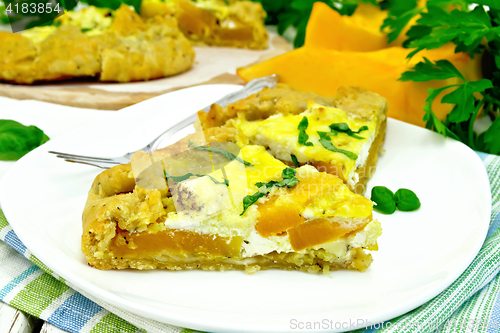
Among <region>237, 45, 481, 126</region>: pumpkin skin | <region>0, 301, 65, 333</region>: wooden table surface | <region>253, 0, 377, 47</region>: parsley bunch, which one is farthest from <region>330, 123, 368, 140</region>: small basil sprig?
<region>253, 0, 377, 47</region>: parsley bunch

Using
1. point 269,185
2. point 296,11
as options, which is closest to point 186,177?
point 269,185

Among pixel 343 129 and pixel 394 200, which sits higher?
pixel 343 129

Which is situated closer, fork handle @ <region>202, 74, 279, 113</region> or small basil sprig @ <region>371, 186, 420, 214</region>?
small basil sprig @ <region>371, 186, 420, 214</region>

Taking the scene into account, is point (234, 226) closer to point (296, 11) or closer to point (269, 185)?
point (269, 185)

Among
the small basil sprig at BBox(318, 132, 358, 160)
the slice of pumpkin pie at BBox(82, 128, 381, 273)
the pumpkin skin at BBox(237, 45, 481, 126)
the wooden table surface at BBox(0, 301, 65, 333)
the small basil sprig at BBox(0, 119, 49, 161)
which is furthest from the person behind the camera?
the pumpkin skin at BBox(237, 45, 481, 126)

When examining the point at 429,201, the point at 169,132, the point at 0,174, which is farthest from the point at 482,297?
the point at 0,174

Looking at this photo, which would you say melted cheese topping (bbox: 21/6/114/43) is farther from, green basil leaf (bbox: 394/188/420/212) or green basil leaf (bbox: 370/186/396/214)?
green basil leaf (bbox: 394/188/420/212)

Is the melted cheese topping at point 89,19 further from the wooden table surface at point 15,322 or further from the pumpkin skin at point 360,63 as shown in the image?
the wooden table surface at point 15,322

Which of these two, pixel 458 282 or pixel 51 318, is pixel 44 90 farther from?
pixel 458 282
